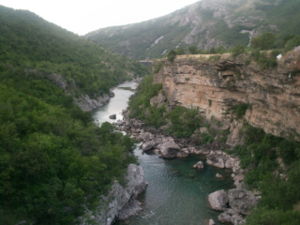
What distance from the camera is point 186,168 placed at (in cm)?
3108

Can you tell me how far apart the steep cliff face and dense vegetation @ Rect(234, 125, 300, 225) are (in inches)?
43.8

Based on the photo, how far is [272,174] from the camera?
2612cm

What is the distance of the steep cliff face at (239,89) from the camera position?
25828 millimetres

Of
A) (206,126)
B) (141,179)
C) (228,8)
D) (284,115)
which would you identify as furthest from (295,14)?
(141,179)

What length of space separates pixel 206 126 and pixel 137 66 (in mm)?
70406

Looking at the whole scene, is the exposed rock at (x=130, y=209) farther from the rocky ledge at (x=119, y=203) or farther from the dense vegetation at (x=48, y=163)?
the dense vegetation at (x=48, y=163)

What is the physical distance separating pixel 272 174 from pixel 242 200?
176 inches

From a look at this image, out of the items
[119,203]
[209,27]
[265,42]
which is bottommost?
[119,203]

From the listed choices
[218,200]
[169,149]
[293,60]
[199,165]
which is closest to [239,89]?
[199,165]

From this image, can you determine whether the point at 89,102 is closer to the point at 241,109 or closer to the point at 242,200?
the point at 241,109

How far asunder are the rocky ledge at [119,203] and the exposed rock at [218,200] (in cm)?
519

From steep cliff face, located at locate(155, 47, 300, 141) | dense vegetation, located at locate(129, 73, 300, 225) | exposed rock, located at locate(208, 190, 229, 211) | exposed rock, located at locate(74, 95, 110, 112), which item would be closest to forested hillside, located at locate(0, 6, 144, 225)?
exposed rock, located at locate(208, 190, 229, 211)

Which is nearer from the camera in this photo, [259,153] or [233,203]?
[233,203]

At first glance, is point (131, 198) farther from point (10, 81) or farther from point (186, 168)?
point (10, 81)
